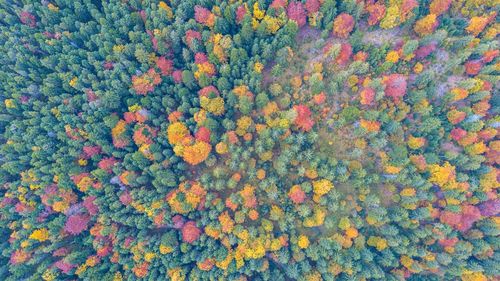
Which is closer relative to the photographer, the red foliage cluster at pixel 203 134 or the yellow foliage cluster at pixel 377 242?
the red foliage cluster at pixel 203 134

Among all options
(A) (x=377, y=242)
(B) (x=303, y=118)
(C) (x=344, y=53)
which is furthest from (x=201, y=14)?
(A) (x=377, y=242)

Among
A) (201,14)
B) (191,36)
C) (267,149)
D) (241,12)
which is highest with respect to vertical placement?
(241,12)

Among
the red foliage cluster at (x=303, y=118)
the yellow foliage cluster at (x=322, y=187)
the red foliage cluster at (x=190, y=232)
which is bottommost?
the red foliage cluster at (x=190, y=232)

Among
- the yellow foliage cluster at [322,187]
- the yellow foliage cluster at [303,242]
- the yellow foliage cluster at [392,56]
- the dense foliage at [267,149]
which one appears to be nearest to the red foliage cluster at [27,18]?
the dense foliage at [267,149]

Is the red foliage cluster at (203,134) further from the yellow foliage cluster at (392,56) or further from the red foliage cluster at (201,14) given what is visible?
the yellow foliage cluster at (392,56)

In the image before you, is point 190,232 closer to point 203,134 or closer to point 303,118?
point 203,134

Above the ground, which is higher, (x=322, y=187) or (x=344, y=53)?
(x=344, y=53)

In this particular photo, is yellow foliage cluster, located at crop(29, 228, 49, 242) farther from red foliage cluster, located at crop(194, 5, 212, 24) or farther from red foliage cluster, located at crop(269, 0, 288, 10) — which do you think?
red foliage cluster, located at crop(269, 0, 288, 10)

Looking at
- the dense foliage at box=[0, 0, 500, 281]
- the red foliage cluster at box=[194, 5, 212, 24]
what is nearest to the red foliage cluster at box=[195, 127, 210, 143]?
the dense foliage at box=[0, 0, 500, 281]

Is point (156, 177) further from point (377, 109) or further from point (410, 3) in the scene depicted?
point (410, 3)
